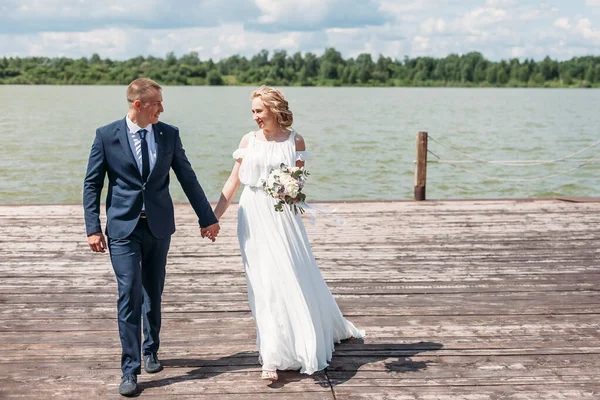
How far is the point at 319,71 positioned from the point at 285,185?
104145 millimetres

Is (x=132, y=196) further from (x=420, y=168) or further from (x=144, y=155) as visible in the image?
(x=420, y=168)

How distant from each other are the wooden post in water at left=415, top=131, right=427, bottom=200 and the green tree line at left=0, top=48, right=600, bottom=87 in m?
83.1

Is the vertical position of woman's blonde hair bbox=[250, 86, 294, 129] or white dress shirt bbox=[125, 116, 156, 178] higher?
woman's blonde hair bbox=[250, 86, 294, 129]

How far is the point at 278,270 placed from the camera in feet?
14.7

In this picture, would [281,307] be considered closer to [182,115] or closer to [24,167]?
[24,167]

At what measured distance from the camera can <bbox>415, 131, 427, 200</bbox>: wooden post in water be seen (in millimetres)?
10781

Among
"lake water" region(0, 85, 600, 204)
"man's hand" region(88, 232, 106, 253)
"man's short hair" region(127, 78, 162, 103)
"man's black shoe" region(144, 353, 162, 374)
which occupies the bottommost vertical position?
"lake water" region(0, 85, 600, 204)

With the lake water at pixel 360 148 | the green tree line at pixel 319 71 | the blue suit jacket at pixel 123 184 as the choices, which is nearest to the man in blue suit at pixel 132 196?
the blue suit jacket at pixel 123 184

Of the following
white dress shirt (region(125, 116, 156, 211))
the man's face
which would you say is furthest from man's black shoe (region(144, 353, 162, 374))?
the man's face

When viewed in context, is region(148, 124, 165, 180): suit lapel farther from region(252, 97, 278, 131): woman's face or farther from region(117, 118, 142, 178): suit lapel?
region(252, 97, 278, 131): woman's face

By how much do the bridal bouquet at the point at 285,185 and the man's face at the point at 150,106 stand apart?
0.77 meters

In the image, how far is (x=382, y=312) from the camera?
5.73 meters

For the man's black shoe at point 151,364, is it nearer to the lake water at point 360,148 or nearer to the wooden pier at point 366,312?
the wooden pier at point 366,312

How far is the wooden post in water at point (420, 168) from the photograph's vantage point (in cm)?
1078
